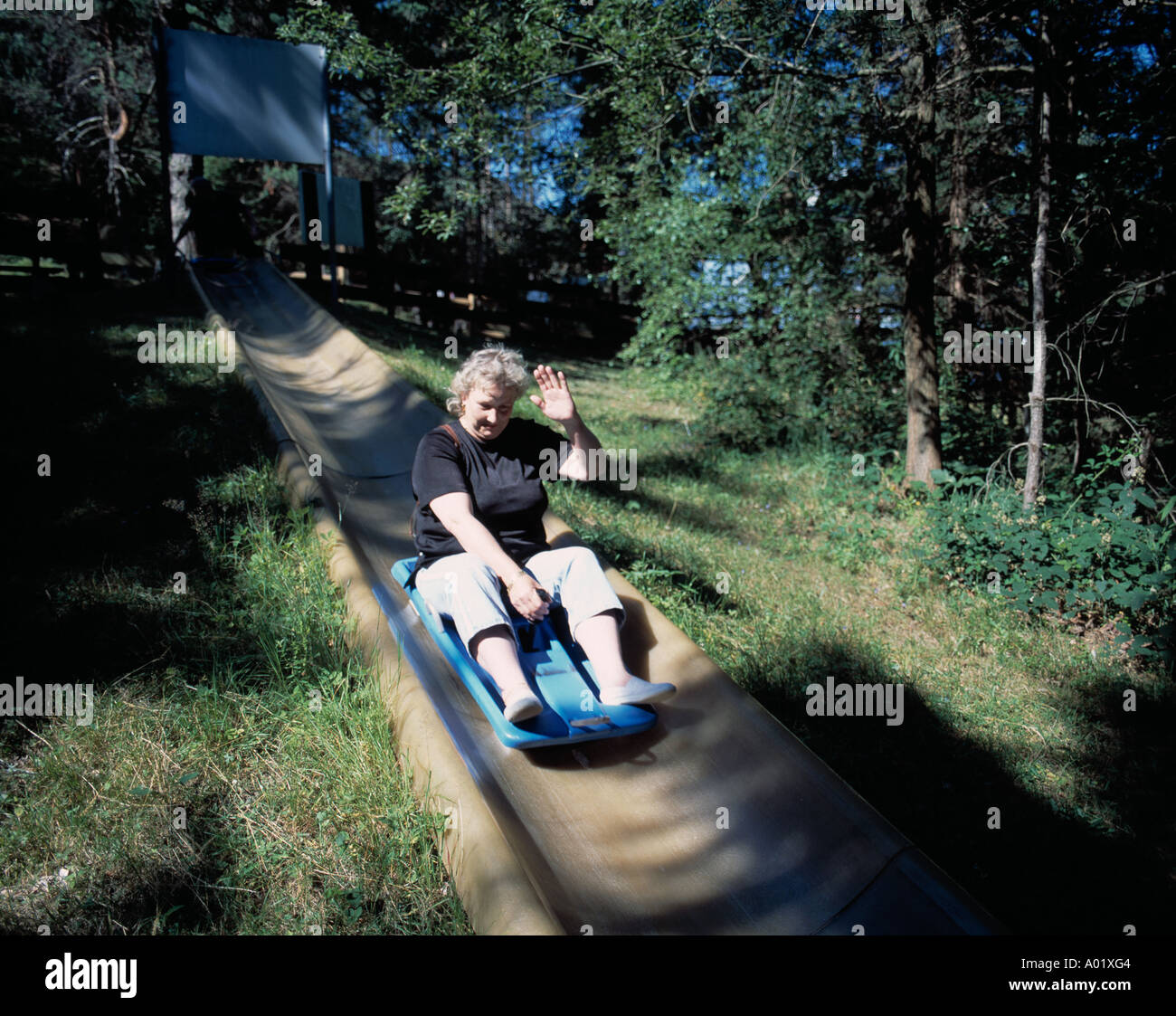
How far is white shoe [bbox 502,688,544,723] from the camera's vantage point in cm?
279

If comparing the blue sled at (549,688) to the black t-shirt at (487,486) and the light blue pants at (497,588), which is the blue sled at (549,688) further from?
the black t-shirt at (487,486)

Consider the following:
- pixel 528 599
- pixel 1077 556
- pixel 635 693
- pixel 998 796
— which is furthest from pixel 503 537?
pixel 1077 556

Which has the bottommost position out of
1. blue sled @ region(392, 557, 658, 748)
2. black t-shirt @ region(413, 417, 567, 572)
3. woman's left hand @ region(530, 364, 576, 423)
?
blue sled @ region(392, 557, 658, 748)

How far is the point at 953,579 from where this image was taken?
17.6 feet

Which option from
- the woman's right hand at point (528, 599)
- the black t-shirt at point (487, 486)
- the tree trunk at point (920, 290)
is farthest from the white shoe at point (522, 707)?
the tree trunk at point (920, 290)

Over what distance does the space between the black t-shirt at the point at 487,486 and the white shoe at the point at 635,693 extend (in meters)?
0.77

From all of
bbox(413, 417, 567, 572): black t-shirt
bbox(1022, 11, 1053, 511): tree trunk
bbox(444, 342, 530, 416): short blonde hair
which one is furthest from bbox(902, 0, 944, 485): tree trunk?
bbox(444, 342, 530, 416): short blonde hair

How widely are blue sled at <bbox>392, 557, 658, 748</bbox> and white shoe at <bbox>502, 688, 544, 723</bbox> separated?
73 millimetres

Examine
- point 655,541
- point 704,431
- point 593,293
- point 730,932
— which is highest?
point 593,293

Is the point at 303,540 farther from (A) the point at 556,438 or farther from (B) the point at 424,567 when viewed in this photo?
(A) the point at 556,438

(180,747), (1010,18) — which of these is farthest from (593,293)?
(180,747)

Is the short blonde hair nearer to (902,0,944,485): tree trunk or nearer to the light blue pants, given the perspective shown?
the light blue pants

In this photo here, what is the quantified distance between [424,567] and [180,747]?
112cm
